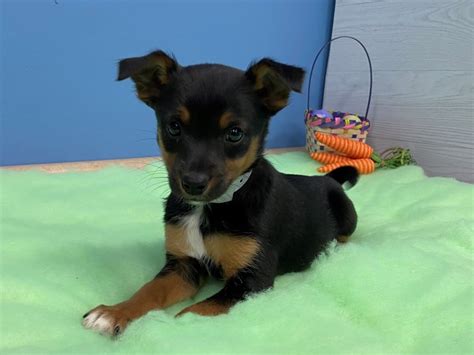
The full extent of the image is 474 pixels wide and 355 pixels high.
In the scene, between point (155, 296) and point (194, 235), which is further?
point (194, 235)

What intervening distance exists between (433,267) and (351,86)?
3097 millimetres

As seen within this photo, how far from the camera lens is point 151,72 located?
6.33ft

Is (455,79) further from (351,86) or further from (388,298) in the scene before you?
(388,298)

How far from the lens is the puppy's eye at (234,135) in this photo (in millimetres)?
1736

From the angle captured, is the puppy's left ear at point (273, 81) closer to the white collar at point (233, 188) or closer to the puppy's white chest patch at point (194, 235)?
the white collar at point (233, 188)

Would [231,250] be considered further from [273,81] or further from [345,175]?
[345,175]

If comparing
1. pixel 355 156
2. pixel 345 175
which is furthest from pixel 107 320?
pixel 355 156

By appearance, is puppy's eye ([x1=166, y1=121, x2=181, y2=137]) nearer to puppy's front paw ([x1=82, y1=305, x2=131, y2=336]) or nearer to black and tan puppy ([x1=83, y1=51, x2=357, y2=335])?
black and tan puppy ([x1=83, y1=51, x2=357, y2=335])

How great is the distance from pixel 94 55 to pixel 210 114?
96.1 inches

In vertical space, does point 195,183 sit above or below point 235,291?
above

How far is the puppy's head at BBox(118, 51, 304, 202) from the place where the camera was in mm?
1665

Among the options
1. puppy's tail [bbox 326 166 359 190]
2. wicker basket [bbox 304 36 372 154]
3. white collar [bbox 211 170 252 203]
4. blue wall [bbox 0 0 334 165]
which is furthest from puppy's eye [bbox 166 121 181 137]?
wicker basket [bbox 304 36 372 154]

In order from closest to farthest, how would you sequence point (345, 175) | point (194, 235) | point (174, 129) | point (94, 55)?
1. point (174, 129)
2. point (194, 235)
3. point (345, 175)
4. point (94, 55)

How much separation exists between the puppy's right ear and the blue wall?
2.01 metres
